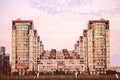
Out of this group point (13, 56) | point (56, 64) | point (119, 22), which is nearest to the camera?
point (119, 22)

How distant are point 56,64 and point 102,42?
5656 mm

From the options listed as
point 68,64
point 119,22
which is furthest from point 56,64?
point 119,22

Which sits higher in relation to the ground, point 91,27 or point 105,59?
point 91,27

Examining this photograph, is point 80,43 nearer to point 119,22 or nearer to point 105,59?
point 105,59

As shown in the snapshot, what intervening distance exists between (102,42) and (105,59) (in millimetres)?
1613

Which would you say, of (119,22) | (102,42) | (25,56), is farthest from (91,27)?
(119,22)

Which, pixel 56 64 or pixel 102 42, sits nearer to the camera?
pixel 102 42

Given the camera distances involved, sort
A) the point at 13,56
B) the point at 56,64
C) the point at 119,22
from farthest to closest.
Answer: the point at 56,64
the point at 13,56
the point at 119,22

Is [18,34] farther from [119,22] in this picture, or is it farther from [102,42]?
[119,22]

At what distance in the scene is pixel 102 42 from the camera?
36656 millimetres

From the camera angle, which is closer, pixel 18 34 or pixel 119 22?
pixel 119 22

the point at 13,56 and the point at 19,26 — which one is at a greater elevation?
the point at 19,26

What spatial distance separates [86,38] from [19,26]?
24.1 ft

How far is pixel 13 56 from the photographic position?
35969 mm
